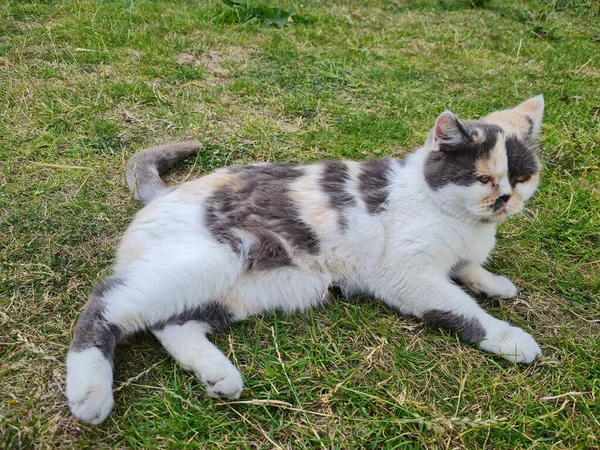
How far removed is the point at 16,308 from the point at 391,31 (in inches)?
Result: 211

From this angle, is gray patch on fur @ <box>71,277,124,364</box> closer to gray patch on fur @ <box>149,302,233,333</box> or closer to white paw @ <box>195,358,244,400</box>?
gray patch on fur @ <box>149,302,233,333</box>

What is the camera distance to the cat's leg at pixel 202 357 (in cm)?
210

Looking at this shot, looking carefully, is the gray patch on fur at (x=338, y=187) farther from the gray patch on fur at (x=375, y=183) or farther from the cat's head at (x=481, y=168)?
the cat's head at (x=481, y=168)

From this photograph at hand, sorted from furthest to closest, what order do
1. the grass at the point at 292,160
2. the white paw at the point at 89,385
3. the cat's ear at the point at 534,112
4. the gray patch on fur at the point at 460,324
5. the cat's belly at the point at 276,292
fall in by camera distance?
the cat's ear at the point at 534,112
the cat's belly at the point at 276,292
the gray patch on fur at the point at 460,324
the grass at the point at 292,160
the white paw at the point at 89,385

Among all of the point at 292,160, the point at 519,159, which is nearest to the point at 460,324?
the point at 519,159

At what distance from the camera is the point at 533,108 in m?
2.93

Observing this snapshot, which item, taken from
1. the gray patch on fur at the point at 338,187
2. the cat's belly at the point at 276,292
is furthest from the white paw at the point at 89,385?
the gray patch on fur at the point at 338,187

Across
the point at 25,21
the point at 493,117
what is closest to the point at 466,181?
the point at 493,117

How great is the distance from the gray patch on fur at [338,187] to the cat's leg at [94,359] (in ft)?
3.84

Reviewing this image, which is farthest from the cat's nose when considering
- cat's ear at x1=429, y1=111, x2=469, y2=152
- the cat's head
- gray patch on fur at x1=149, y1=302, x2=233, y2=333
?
gray patch on fur at x1=149, y1=302, x2=233, y2=333

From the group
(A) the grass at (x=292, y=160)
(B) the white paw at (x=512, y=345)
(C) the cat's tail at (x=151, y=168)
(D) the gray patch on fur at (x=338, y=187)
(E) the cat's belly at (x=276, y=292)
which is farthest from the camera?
(C) the cat's tail at (x=151, y=168)

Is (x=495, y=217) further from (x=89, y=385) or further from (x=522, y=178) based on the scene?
(x=89, y=385)

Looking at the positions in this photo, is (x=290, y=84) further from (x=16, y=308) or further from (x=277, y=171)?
(x=16, y=308)

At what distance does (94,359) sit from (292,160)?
213 centimetres
